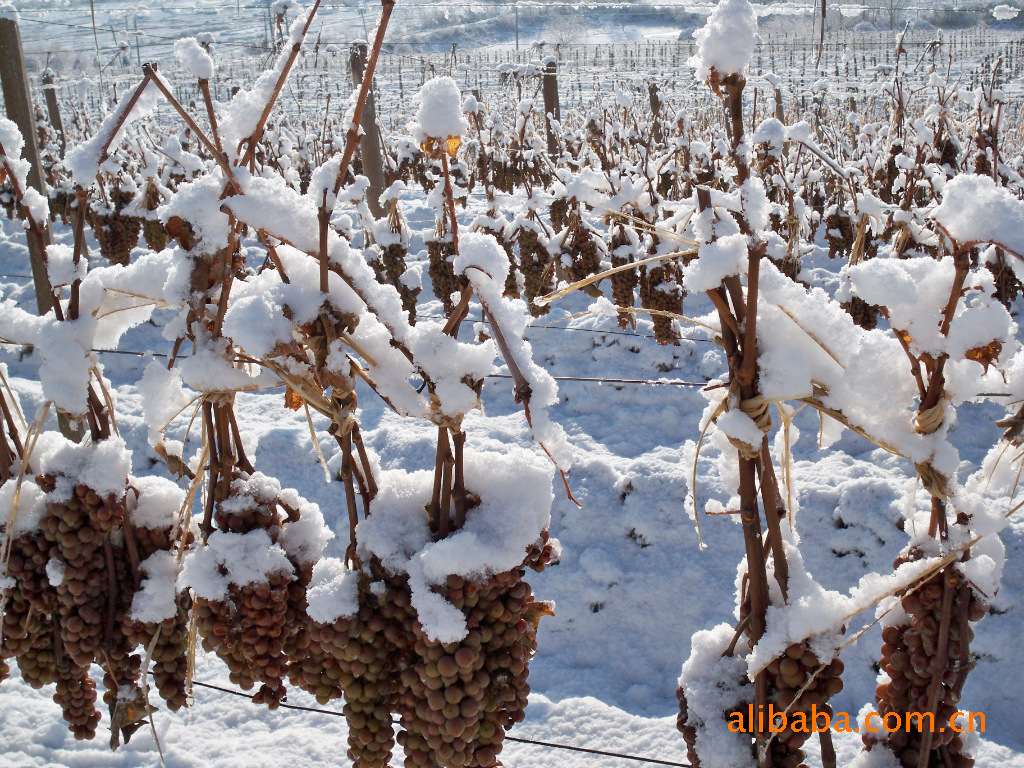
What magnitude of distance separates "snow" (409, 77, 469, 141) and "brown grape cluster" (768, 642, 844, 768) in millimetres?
666

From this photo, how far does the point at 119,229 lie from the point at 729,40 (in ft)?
18.6

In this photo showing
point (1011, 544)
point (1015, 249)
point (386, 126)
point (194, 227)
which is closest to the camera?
point (1015, 249)

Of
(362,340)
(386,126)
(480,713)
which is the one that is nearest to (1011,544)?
(480,713)

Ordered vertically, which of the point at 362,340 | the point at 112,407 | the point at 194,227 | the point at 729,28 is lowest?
the point at 112,407

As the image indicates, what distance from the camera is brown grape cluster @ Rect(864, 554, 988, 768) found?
79 centimetres

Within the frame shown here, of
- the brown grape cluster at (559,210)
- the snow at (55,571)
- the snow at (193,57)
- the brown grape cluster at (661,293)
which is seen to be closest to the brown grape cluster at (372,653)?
the snow at (55,571)

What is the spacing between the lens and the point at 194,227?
761 millimetres

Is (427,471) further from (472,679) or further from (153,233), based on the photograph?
(153,233)

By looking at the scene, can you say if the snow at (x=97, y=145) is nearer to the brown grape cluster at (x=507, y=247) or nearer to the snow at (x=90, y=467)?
the snow at (x=90, y=467)

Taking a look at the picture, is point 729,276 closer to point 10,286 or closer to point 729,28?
point 729,28

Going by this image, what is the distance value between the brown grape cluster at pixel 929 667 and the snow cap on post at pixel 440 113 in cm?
70

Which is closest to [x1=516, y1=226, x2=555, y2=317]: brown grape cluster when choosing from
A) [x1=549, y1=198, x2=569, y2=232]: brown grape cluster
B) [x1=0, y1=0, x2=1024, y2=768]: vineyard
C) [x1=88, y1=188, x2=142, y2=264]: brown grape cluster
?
[x1=549, y1=198, x2=569, y2=232]: brown grape cluster

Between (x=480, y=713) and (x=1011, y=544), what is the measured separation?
2355 millimetres

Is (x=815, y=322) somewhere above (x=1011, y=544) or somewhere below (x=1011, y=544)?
above
